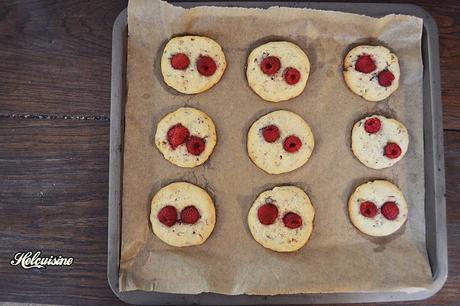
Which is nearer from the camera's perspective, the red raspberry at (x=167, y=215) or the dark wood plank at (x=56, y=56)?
the red raspberry at (x=167, y=215)

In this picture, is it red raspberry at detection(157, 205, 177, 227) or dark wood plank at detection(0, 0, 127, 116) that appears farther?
dark wood plank at detection(0, 0, 127, 116)

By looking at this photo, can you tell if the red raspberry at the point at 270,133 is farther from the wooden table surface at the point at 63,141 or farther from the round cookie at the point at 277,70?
the wooden table surface at the point at 63,141

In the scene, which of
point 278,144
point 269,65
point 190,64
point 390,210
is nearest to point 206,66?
point 190,64

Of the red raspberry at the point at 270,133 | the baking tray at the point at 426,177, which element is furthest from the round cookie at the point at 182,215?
the red raspberry at the point at 270,133

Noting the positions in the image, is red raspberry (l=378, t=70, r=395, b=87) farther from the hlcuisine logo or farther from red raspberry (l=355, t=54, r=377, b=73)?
the hlcuisine logo

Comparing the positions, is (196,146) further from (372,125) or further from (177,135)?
(372,125)

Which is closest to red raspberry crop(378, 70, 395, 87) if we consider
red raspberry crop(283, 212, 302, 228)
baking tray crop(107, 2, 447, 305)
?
baking tray crop(107, 2, 447, 305)

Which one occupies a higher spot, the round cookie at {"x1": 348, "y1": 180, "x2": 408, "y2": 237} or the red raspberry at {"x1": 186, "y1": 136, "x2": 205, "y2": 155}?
the red raspberry at {"x1": 186, "y1": 136, "x2": 205, "y2": 155}
